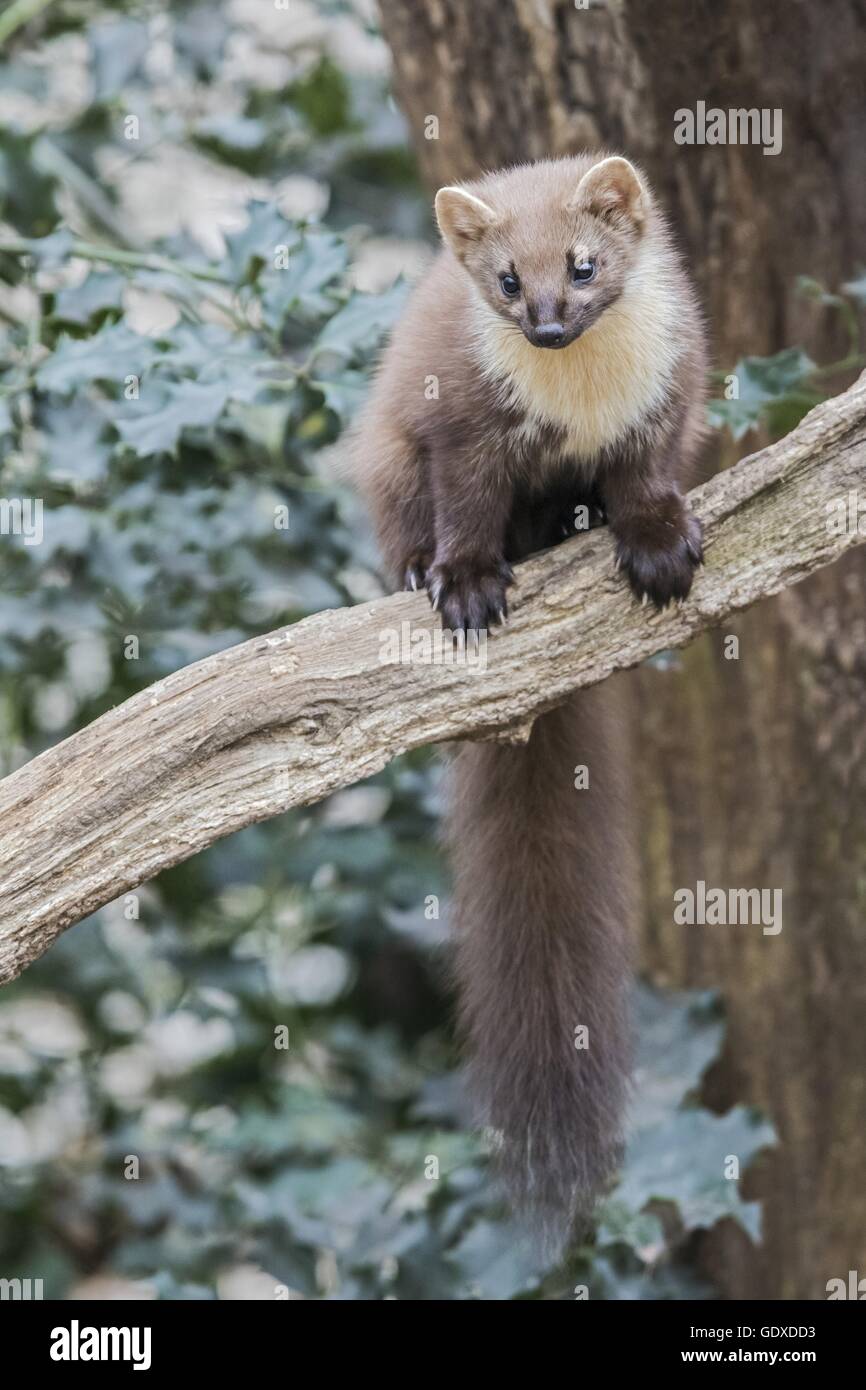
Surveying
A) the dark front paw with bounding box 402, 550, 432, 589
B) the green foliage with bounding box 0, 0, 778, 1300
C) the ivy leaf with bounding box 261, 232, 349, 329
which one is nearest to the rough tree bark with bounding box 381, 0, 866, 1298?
the green foliage with bounding box 0, 0, 778, 1300

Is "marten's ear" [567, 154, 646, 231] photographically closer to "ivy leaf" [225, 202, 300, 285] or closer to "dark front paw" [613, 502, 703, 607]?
"dark front paw" [613, 502, 703, 607]

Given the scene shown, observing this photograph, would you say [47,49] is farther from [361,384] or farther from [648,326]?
[648,326]

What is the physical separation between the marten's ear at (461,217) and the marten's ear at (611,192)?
0.16 meters

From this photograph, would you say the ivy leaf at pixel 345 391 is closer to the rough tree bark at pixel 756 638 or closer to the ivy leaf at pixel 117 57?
the rough tree bark at pixel 756 638

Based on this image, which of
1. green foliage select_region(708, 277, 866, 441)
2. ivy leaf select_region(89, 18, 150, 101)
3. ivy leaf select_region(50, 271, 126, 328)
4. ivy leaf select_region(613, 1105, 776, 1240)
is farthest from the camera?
ivy leaf select_region(89, 18, 150, 101)

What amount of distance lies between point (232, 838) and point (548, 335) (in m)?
1.85

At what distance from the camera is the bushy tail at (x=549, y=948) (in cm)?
300

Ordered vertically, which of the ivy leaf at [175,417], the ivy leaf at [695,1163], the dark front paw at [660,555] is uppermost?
the ivy leaf at [175,417]

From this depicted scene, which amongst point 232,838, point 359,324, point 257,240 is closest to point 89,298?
point 257,240

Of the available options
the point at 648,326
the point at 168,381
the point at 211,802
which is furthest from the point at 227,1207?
the point at 648,326

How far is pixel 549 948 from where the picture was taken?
312cm

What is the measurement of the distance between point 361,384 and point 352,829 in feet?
3.97


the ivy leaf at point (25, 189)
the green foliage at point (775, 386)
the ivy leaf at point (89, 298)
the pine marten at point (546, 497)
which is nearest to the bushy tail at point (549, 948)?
the pine marten at point (546, 497)

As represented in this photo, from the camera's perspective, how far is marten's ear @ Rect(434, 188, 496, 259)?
9.50 feet
